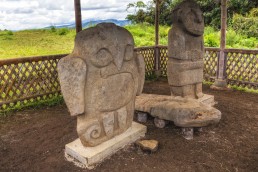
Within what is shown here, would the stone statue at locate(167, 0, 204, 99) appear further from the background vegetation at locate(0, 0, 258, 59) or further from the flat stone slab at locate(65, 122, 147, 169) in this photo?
the background vegetation at locate(0, 0, 258, 59)

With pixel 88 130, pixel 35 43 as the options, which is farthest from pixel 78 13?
pixel 35 43

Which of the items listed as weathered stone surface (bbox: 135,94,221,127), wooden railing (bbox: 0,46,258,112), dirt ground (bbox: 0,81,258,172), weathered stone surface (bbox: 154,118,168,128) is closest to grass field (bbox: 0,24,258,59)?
wooden railing (bbox: 0,46,258,112)

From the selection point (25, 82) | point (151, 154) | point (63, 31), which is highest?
point (63, 31)

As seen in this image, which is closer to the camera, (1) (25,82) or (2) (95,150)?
(2) (95,150)

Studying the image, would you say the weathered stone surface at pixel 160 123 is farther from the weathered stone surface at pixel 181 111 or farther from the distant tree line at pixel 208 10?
the distant tree line at pixel 208 10

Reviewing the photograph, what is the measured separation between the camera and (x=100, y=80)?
3.09 m

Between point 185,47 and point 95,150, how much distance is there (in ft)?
8.28

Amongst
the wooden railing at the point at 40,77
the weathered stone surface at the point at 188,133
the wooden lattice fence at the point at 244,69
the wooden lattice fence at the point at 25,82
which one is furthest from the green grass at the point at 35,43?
the weathered stone surface at the point at 188,133

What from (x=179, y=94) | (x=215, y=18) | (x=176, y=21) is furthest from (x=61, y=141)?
(x=215, y=18)

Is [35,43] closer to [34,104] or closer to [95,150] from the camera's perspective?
[34,104]

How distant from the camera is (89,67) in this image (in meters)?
2.98

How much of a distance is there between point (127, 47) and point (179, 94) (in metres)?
1.98

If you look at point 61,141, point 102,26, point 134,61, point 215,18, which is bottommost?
point 61,141

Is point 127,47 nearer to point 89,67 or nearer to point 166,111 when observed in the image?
point 89,67
